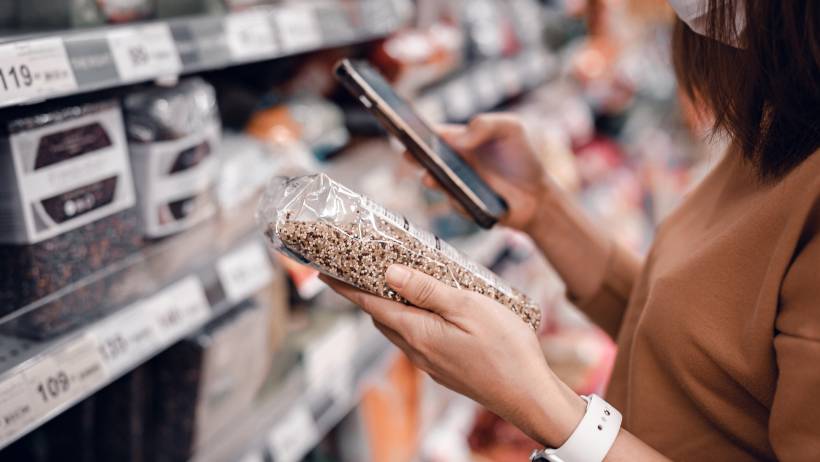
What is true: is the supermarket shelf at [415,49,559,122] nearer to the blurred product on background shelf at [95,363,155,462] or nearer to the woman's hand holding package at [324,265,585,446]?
the blurred product on background shelf at [95,363,155,462]

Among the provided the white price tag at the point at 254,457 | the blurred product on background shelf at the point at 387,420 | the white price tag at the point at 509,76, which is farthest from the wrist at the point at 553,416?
the white price tag at the point at 509,76

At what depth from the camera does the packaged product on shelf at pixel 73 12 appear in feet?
2.92

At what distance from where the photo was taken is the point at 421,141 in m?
0.97

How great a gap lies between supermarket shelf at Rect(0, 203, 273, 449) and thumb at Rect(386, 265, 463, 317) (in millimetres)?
361

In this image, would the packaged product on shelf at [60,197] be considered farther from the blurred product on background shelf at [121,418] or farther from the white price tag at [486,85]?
the white price tag at [486,85]

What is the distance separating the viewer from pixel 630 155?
338 cm

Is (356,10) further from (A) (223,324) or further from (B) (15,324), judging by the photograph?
(B) (15,324)

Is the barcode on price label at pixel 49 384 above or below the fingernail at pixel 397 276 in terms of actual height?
below

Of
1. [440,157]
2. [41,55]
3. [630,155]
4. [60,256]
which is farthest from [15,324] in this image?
[630,155]

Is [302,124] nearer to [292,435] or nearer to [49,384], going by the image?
[292,435]

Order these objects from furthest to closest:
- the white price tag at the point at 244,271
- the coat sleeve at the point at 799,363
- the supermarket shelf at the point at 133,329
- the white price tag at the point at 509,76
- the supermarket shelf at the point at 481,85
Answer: the white price tag at the point at 509,76, the supermarket shelf at the point at 481,85, the white price tag at the point at 244,271, the supermarket shelf at the point at 133,329, the coat sleeve at the point at 799,363

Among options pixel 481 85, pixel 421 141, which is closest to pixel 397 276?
pixel 421 141

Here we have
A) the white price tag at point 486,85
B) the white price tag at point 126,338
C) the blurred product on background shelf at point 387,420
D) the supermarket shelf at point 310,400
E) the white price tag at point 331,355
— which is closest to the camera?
the white price tag at point 126,338

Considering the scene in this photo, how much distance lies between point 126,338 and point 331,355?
0.57 metres
